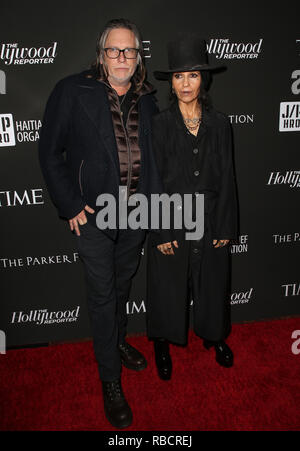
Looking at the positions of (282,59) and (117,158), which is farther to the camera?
(282,59)

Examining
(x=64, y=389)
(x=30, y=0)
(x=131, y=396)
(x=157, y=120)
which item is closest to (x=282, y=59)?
(x=157, y=120)

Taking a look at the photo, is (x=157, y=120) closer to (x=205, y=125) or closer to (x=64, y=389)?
(x=205, y=125)

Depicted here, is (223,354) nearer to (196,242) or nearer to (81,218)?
(196,242)

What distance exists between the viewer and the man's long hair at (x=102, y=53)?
6.84 feet

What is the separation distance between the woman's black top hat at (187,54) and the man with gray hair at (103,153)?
0.19 metres

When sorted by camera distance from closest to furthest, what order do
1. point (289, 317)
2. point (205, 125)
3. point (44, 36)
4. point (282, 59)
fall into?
point (205, 125) → point (44, 36) → point (282, 59) → point (289, 317)

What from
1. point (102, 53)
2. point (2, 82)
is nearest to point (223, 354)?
point (102, 53)

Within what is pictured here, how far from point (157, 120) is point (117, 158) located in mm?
360

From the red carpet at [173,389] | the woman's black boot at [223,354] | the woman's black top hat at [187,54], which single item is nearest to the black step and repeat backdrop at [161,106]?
the red carpet at [173,389]

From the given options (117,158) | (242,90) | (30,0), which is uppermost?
(30,0)

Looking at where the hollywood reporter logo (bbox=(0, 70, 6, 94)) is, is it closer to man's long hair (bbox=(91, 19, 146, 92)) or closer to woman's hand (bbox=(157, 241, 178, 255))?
man's long hair (bbox=(91, 19, 146, 92))

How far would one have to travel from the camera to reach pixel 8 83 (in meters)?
2.60

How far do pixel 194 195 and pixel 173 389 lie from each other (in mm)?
1296

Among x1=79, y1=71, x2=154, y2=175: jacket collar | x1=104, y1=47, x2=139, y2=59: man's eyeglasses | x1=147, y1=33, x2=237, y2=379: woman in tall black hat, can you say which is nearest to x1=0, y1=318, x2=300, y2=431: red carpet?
x1=147, y1=33, x2=237, y2=379: woman in tall black hat
